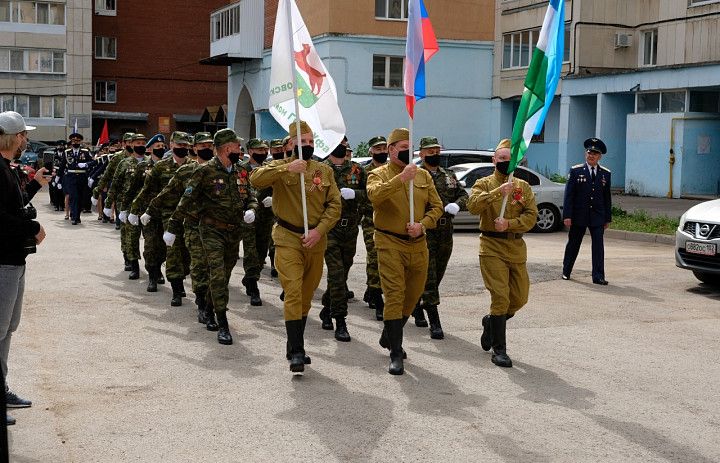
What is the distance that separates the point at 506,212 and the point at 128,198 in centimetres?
658

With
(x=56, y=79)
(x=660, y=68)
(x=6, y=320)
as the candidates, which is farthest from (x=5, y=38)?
(x=6, y=320)

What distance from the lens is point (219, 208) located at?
30.4ft

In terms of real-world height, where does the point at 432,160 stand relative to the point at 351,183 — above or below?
above

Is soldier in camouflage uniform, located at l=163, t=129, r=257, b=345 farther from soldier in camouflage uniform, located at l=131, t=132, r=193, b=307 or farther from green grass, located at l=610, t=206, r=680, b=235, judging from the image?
green grass, located at l=610, t=206, r=680, b=235

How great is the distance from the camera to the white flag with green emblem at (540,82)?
26.9ft

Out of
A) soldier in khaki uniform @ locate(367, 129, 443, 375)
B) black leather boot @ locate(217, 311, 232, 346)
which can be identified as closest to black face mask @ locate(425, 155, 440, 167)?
soldier in khaki uniform @ locate(367, 129, 443, 375)

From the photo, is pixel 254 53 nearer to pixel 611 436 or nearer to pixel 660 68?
pixel 660 68

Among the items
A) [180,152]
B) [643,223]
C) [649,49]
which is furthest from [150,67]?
[180,152]

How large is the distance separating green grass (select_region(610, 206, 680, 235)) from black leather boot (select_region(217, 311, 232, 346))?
12.0 meters

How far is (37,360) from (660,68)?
25.6 meters

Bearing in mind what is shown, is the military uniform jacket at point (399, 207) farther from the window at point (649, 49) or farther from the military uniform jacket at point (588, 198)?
the window at point (649, 49)

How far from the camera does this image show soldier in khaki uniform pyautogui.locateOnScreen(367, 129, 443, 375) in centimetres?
797

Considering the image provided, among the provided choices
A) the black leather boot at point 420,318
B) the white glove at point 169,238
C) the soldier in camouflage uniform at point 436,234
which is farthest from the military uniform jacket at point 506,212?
the white glove at point 169,238

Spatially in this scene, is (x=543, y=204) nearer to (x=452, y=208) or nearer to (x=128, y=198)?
(x=128, y=198)
